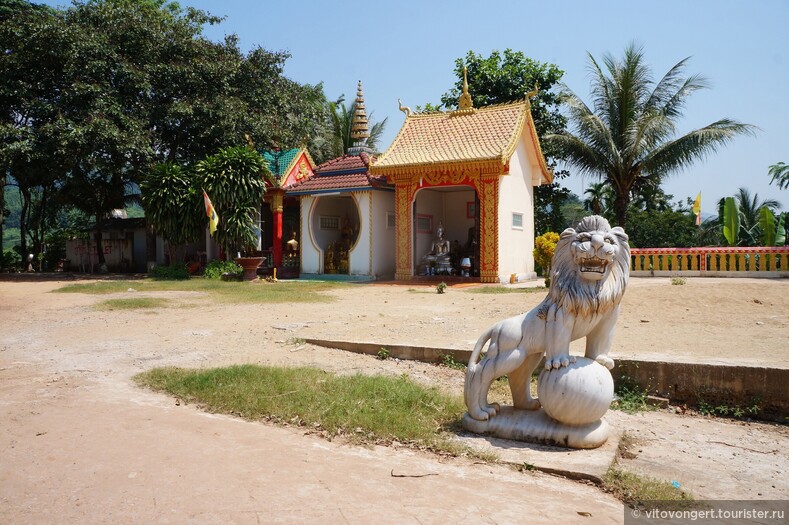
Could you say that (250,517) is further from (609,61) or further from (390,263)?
(609,61)

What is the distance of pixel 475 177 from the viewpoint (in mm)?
17734

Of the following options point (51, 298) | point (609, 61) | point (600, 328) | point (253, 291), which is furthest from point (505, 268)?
point (600, 328)

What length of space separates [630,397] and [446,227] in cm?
1686

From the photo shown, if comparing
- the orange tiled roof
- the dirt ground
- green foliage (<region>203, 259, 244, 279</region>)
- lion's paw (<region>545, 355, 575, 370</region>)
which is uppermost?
the orange tiled roof

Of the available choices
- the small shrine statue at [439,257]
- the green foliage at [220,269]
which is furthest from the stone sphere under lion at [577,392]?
the green foliage at [220,269]

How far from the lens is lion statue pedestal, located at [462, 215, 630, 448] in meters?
4.26

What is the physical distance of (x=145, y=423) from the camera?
15.4 feet

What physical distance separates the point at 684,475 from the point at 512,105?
52.8 feet

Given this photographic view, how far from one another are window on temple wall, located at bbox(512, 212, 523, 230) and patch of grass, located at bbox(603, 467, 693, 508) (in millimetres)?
15301

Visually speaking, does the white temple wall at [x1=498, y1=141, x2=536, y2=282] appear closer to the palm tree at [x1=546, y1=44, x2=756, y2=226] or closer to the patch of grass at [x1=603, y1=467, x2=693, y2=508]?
the palm tree at [x1=546, y1=44, x2=756, y2=226]

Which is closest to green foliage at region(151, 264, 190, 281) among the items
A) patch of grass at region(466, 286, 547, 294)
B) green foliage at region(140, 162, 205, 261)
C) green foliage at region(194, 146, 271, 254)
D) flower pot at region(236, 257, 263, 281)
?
green foliage at region(140, 162, 205, 261)

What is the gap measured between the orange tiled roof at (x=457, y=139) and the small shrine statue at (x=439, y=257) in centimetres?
260

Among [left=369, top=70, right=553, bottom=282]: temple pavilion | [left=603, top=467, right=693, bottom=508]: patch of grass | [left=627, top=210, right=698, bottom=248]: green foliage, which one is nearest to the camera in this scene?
[left=603, top=467, right=693, bottom=508]: patch of grass

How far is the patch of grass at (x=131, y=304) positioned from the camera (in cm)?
1171
